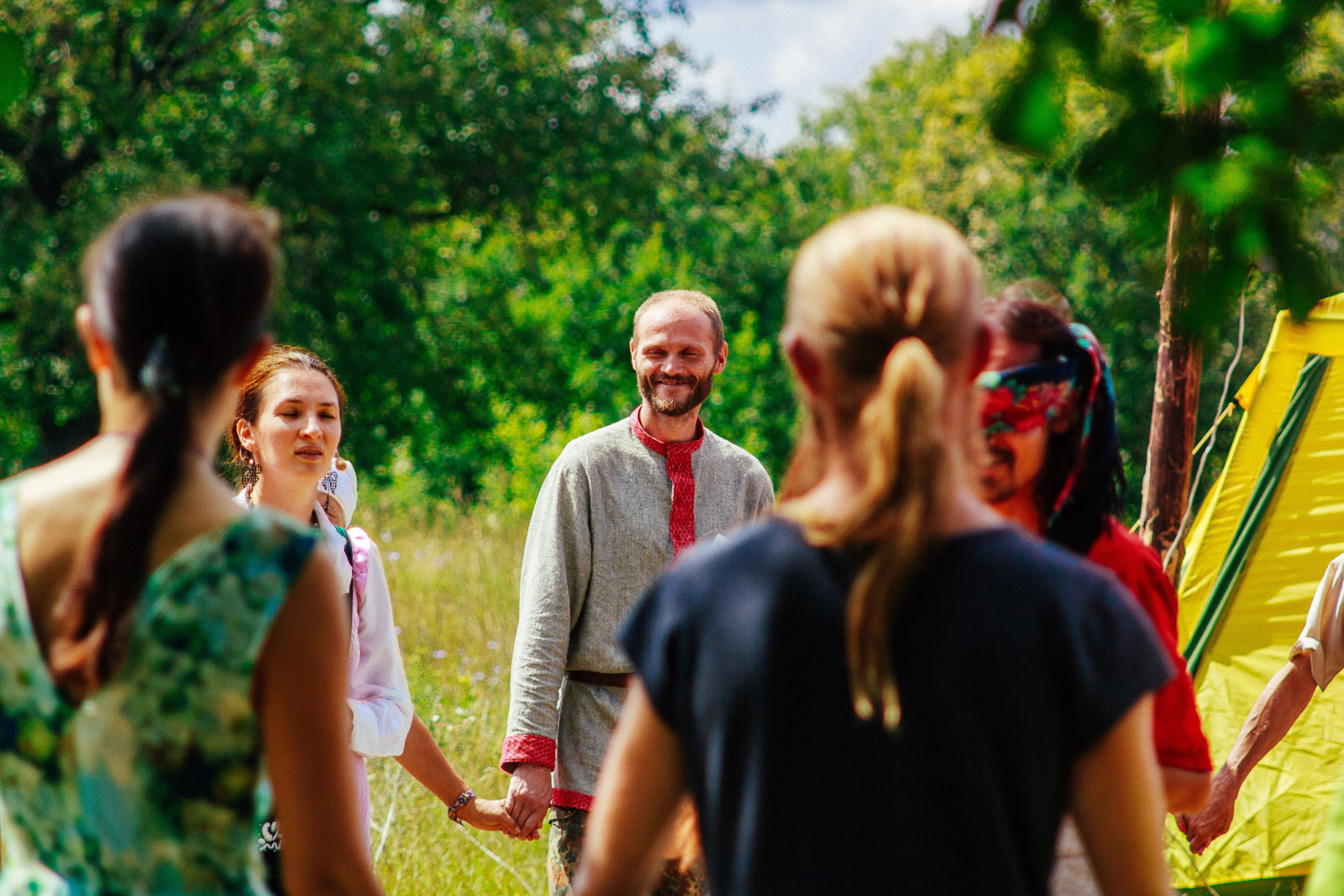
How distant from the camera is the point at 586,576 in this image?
Result: 11.3 feet

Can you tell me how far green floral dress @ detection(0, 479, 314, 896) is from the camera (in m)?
1.37

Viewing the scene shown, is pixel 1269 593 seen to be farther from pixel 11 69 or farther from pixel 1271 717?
pixel 11 69

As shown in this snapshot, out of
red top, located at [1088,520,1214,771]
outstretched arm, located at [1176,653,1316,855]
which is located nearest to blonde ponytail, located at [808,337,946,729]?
red top, located at [1088,520,1214,771]

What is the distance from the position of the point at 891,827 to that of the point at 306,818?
0.67m

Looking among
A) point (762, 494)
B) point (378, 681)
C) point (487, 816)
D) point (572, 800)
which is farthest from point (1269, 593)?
point (378, 681)

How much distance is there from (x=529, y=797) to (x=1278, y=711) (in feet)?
6.40

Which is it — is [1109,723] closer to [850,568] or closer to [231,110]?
[850,568]

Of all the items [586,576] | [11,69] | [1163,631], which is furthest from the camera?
[586,576]

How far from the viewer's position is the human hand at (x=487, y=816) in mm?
3229

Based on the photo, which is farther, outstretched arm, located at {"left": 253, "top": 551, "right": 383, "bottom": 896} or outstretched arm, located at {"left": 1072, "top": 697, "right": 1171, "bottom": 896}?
outstretched arm, located at {"left": 253, "top": 551, "right": 383, "bottom": 896}

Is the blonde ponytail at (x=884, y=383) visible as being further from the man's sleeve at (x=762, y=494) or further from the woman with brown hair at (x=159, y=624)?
the man's sleeve at (x=762, y=494)

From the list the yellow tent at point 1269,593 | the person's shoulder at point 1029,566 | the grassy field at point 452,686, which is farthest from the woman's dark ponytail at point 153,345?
the yellow tent at point 1269,593

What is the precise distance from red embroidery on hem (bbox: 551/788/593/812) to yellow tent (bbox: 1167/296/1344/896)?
96.2 inches

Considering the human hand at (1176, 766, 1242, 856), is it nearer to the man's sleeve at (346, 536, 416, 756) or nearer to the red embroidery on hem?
the red embroidery on hem
